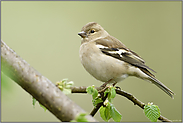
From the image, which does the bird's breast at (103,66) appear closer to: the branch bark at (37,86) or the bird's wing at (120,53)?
the bird's wing at (120,53)

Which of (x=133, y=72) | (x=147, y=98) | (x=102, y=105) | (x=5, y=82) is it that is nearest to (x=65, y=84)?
(x=102, y=105)

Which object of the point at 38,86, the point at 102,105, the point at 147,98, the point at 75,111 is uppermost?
the point at 38,86

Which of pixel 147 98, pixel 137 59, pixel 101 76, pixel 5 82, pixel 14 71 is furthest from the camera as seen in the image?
pixel 147 98

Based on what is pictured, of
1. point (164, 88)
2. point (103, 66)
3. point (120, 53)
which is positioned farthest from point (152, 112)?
point (120, 53)

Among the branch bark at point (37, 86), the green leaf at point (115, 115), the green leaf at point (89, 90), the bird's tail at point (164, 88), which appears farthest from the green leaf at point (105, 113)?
the bird's tail at point (164, 88)

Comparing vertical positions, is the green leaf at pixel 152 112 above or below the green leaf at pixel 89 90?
below

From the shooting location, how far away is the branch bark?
2.75 feet

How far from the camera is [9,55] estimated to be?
0.88 m

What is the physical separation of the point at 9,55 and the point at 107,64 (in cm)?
177

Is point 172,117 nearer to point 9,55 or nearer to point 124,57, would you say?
point 124,57

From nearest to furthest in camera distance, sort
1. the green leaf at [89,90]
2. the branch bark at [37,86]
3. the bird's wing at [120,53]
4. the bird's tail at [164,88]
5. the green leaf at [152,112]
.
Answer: the branch bark at [37,86] < the green leaf at [89,90] < the green leaf at [152,112] < the bird's tail at [164,88] < the bird's wing at [120,53]

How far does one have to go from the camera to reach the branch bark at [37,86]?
84 centimetres

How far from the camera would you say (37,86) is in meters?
0.87

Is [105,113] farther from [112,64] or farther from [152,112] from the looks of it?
[112,64]
